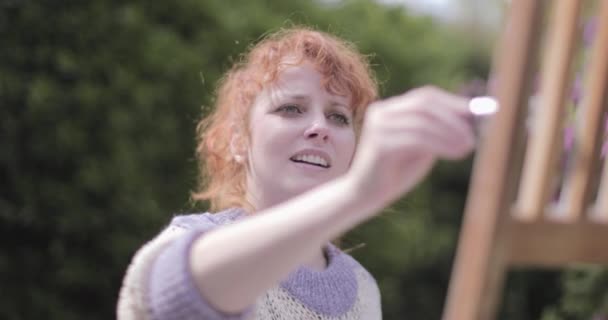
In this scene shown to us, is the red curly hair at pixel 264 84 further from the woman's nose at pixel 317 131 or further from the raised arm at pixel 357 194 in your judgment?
the raised arm at pixel 357 194

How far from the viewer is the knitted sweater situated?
1.30 m

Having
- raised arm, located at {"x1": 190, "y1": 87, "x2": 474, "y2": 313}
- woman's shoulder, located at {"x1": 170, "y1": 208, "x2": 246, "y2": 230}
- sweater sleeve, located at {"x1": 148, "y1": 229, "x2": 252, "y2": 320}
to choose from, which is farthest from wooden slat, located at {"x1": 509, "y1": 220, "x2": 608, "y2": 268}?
woman's shoulder, located at {"x1": 170, "y1": 208, "x2": 246, "y2": 230}

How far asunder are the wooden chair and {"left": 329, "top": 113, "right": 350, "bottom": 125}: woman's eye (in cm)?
62

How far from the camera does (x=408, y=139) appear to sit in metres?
1.12

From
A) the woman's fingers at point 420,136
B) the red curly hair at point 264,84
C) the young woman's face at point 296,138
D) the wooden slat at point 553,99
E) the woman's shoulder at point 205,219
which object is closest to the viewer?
the woman's fingers at point 420,136

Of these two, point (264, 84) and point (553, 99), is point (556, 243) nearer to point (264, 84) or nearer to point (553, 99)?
point (553, 99)

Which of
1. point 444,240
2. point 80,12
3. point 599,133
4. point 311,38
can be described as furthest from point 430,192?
point 599,133

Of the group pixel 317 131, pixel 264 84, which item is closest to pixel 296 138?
pixel 317 131

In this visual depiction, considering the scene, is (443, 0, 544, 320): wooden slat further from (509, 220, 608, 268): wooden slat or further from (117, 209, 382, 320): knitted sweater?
(117, 209, 382, 320): knitted sweater

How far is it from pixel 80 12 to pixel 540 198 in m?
3.64

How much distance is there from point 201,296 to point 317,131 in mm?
607

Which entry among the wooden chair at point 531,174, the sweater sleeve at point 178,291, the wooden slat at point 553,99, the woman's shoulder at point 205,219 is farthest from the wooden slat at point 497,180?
the woman's shoulder at point 205,219

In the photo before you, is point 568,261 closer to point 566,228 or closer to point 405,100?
point 566,228

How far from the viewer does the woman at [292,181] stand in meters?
1.14
